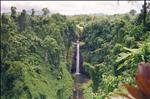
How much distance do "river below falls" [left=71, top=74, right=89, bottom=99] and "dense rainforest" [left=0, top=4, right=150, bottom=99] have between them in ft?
2.05

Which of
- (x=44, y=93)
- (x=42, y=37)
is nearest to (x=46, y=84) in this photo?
(x=44, y=93)

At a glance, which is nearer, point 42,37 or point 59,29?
point 42,37

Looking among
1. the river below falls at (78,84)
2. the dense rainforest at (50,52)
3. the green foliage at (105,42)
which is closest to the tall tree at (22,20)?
the dense rainforest at (50,52)

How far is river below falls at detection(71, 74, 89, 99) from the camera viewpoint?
129 ft

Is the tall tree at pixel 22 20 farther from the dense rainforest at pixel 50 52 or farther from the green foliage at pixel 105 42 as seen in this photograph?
the green foliage at pixel 105 42

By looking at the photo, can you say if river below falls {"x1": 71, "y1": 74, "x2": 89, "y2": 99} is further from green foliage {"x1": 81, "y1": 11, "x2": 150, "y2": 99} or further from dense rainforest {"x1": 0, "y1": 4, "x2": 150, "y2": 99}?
green foliage {"x1": 81, "y1": 11, "x2": 150, "y2": 99}

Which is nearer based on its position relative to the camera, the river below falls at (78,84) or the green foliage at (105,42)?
the green foliage at (105,42)

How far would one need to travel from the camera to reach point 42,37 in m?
42.7

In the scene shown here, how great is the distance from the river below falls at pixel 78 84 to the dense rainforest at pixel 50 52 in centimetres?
62

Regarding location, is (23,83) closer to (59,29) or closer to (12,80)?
(12,80)

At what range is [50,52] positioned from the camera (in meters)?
41.2

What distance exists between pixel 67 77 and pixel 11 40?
9746 mm

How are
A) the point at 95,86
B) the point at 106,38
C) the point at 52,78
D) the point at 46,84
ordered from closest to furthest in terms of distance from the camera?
the point at 95,86 → the point at 46,84 → the point at 52,78 → the point at 106,38

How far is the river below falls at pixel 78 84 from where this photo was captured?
39.4m
